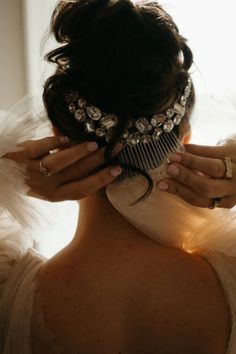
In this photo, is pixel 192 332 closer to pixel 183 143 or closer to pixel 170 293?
pixel 170 293

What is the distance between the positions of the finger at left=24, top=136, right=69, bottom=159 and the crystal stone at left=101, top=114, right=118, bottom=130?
0.23 feet

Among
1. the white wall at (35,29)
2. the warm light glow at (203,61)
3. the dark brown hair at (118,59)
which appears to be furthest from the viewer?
the white wall at (35,29)

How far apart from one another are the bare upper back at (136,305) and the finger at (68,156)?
17 centimetres

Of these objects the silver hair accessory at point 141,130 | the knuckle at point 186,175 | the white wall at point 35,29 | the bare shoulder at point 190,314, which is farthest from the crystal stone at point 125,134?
the white wall at point 35,29

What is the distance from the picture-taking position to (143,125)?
648mm

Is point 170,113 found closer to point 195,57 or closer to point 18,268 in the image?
point 18,268

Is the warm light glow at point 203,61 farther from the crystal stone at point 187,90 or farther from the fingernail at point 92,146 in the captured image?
the fingernail at point 92,146

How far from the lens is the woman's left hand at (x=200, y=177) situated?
2.09 ft

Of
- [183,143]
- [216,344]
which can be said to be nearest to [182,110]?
[183,143]

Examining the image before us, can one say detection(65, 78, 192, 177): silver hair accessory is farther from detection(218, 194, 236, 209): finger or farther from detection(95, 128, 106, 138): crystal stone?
detection(218, 194, 236, 209): finger

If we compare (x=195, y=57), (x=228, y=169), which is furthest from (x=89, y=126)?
(x=195, y=57)

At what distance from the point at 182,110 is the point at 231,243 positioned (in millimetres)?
237

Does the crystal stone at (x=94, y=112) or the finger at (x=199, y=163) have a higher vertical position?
the crystal stone at (x=94, y=112)

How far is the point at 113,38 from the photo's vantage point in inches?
23.8
